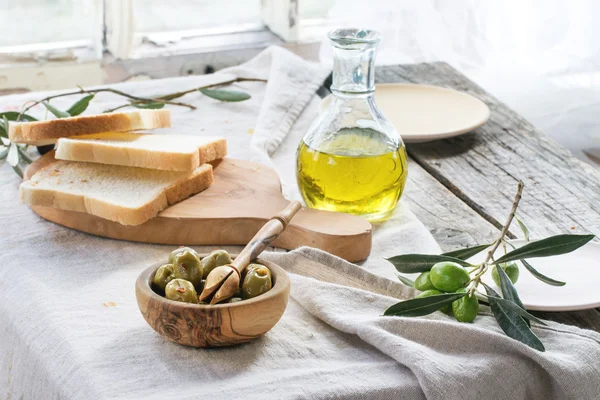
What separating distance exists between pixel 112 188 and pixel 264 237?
1.13 ft

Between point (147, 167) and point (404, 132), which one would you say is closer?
point (147, 167)

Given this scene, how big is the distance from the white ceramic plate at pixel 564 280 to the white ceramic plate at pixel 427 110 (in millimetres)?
490

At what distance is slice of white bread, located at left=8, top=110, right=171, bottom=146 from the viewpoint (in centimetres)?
130

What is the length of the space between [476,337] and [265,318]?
0.73ft

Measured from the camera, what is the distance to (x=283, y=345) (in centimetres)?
87

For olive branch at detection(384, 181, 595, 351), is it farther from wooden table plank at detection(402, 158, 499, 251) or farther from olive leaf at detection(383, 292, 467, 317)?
wooden table plank at detection(402, 158, 499, 251)

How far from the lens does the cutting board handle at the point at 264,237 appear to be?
875mm

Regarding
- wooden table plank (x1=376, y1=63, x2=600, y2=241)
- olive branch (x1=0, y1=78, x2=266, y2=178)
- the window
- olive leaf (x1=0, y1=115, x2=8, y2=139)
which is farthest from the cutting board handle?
the window

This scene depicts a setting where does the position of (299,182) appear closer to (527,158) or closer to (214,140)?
(214,140)

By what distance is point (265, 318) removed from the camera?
0.84 meters

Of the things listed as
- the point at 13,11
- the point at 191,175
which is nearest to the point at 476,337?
the point at 191,175

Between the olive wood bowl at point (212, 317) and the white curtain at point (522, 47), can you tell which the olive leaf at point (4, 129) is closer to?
the olive wood bowl at point (212, 317)

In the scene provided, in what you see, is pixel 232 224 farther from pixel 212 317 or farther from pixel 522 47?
pixel 522 47

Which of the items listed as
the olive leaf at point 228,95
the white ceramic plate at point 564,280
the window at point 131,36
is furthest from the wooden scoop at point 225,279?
the window at point 131,36
